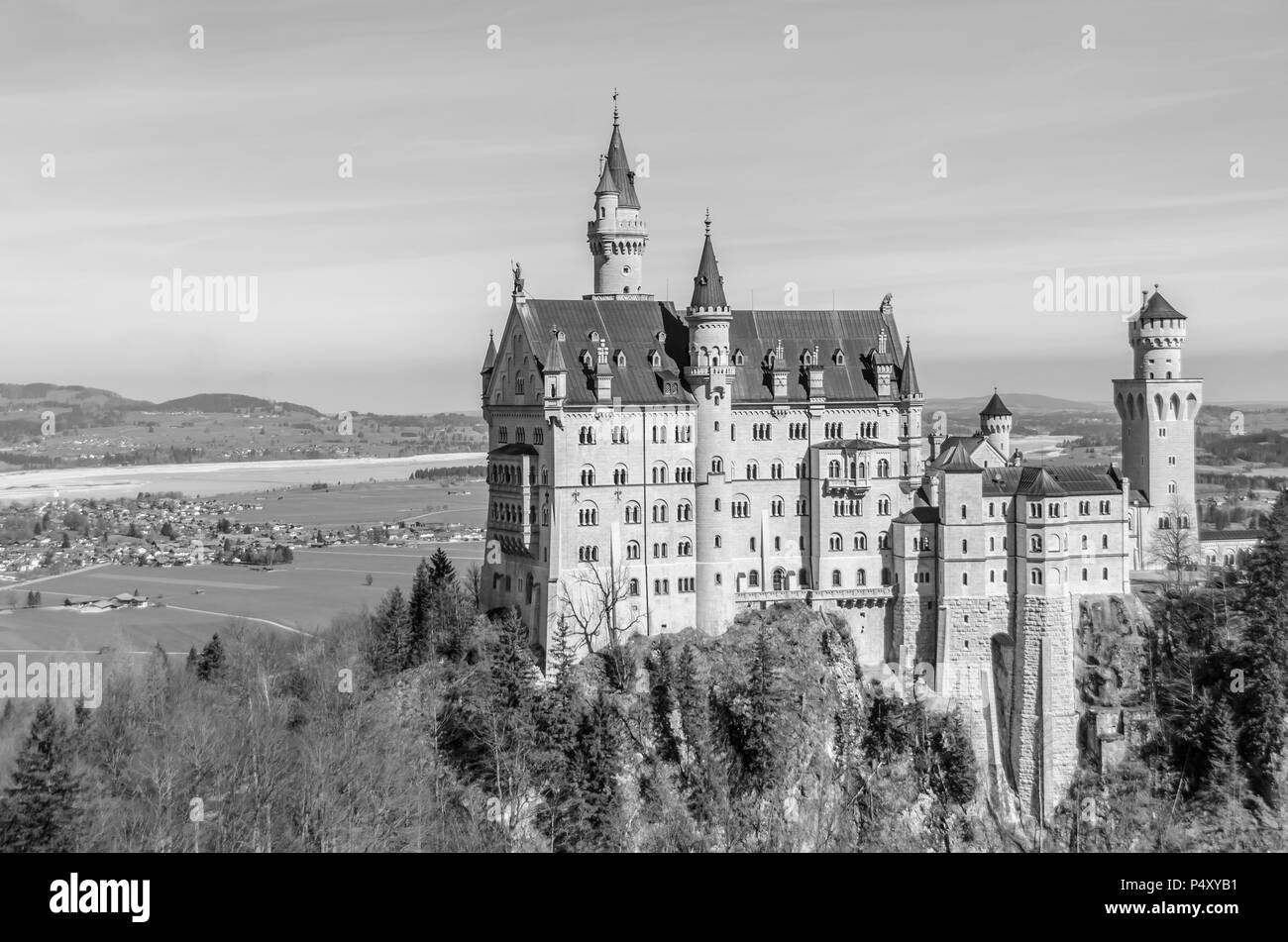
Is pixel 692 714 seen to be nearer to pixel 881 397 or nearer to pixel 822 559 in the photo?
pixel 822 559

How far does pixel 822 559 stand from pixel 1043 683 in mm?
14658

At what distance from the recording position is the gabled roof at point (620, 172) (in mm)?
87125

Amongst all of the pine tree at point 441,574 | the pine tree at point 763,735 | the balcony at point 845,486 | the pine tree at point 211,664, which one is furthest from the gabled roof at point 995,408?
the pine tree at point 211,664

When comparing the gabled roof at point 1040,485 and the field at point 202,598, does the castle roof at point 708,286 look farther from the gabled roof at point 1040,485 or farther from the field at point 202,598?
the field at point 202,598

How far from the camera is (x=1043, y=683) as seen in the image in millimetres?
81812

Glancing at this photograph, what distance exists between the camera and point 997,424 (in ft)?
287

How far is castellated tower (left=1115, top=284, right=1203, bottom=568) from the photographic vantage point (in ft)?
298

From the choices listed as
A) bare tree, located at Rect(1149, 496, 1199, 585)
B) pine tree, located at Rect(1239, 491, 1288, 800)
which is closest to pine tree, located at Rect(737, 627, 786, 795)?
pine tree, located at Rect(1239, 491, 1288, 800)

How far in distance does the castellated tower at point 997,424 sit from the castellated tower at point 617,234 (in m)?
22.7

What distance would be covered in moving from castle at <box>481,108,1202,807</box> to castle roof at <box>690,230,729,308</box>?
123 millimetres

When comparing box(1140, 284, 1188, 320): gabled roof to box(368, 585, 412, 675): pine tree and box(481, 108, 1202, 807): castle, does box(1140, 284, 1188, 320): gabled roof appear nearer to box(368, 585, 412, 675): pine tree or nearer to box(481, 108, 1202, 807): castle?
box(481, 108, 1202, 807): castle

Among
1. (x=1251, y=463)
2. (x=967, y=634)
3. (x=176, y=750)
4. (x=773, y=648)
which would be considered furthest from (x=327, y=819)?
(x=1251, y=463)

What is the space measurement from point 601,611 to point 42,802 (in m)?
29.6

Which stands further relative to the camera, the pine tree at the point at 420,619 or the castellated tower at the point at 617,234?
the castellated tower at the point at 617,234
